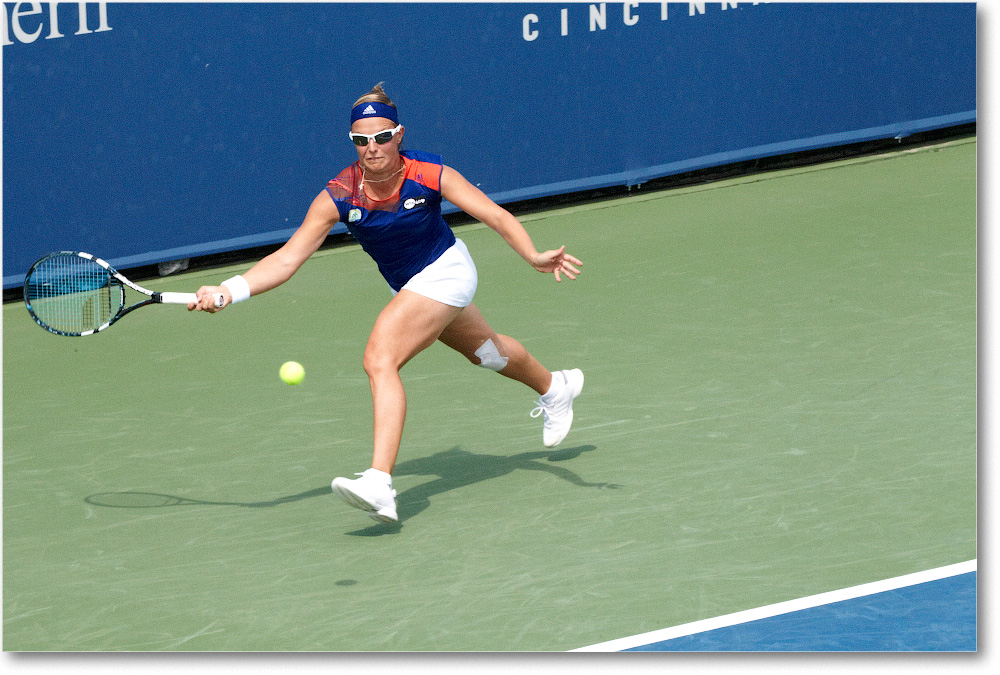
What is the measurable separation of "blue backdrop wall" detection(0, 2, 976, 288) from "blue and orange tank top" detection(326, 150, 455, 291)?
417 centimetres

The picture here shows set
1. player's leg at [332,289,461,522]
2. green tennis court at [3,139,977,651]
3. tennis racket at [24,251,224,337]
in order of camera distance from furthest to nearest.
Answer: tennis racket at [24,251,224,337] → player's leg at [332,289,461,522] → green tennis court at [3,139,977,651]

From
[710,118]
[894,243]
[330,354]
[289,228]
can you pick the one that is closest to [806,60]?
[710,118]

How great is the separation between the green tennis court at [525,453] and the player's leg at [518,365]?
0.15 metres

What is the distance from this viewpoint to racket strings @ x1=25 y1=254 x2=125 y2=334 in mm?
5570

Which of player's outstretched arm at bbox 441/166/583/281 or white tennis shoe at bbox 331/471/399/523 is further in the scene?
player's outstretched arm at bbox 441/166/583/281

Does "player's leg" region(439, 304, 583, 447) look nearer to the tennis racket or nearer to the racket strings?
the tennis racket

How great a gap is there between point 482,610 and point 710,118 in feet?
21.4

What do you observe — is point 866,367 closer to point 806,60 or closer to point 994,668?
point 994,668

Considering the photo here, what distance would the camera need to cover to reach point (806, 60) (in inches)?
418

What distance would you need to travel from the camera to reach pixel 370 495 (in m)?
5.04

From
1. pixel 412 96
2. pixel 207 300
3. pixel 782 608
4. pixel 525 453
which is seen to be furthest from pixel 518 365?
pixel 412 96

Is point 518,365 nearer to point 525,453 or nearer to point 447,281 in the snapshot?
point 525,453

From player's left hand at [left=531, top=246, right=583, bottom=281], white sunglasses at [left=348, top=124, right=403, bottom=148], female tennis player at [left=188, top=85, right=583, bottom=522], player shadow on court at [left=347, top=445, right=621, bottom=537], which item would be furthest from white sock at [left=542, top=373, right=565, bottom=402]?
white sunglasses at [left=348, top=124, right=403, bottom=148]

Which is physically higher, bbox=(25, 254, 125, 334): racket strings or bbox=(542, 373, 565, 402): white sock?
bbox=(25, 254, 125, 334): racket strings
